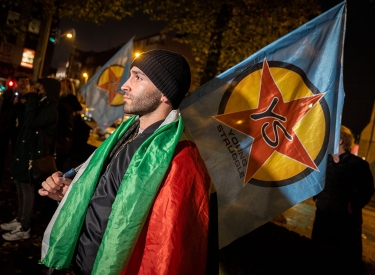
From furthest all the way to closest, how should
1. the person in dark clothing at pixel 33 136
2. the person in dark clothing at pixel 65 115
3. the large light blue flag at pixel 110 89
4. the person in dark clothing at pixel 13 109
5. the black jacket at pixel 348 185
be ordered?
1. the large light blue flag at pixel 110 89
2. the person in dark clothing at pixel 13 109
3. the person in dark clothing at pixel 65 115
4. the person in dark clothing at pixel 33 136
5. the black jacket at pixel 348 185

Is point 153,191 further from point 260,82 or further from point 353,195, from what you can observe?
point 353,195

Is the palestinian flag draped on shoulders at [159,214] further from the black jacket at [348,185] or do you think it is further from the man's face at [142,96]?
the black jacket at [348,185]

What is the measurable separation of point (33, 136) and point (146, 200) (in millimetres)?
3072

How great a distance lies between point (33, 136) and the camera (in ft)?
12.9

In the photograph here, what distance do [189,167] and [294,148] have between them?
1.49 meters

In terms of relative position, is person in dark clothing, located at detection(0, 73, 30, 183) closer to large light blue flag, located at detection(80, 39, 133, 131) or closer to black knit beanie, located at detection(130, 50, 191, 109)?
large light blue flag, located at detection(80, 39, 133, 131)

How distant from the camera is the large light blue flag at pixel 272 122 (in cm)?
264

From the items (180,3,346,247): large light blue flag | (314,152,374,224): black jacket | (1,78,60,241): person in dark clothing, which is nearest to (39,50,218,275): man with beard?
(180,3,346,247): large light blue flag

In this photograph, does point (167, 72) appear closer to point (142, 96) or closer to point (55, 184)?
point (142, 96)

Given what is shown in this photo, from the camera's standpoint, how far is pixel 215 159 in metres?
2.75

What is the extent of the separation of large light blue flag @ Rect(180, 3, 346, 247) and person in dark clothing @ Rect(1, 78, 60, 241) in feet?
6.64

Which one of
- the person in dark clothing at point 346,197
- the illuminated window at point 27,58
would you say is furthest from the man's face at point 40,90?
the illuminated window at point 27,58

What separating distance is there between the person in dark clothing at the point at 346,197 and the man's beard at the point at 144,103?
8.68 ft

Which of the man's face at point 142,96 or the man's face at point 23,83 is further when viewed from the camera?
the man's face at point 23,83
